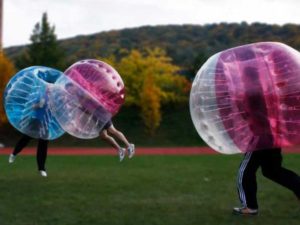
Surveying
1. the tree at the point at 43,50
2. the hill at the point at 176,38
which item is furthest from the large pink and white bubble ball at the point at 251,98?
the hill at the point at 176,38

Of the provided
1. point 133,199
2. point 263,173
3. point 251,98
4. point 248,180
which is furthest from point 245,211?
point 133,199

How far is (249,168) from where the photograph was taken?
5.97m

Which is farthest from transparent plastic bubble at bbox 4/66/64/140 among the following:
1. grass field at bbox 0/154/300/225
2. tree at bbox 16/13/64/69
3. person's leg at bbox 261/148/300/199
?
tree at bbox 16/13/64/69

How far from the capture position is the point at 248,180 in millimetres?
6004

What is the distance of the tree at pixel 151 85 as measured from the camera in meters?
24.8

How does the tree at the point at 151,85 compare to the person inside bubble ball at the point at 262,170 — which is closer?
the person inside bubble ball at the point at 262,170

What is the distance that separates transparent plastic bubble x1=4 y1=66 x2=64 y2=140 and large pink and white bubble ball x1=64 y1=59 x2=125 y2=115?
646 millimetres

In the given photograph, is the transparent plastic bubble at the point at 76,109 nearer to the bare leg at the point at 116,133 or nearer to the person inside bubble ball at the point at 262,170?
the bare leg at the point at 116,133

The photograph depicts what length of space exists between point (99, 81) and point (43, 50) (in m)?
20.4

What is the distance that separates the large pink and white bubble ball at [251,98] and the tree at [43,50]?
21705 millimetres

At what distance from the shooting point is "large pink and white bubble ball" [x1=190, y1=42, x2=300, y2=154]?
521cm

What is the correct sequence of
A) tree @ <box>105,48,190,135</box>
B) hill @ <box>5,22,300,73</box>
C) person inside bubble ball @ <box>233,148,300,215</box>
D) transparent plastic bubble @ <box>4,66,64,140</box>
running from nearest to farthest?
person inside bubble ball @ <box>233,148,300,215</box> < transparent plastic bubble @ <box>4,66,64,140</box> < tree @ <box>105,48,190,135</box> < hill @ <box>5,22,300,73</box>

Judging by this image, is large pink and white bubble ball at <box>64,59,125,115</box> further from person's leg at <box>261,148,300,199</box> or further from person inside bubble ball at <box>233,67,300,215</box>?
person's leg at <box>261,148,300,199</box>

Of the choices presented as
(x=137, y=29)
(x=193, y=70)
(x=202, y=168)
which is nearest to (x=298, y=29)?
(x=137, y=29)
